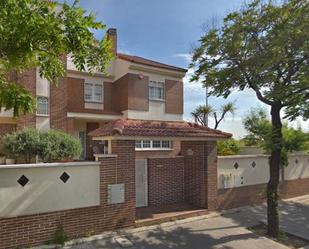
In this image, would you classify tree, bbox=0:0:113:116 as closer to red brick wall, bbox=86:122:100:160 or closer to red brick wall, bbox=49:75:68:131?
red brick wall, bbox=49:75:68:131

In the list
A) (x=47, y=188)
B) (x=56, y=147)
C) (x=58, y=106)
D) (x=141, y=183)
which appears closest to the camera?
(x=47, y=188)

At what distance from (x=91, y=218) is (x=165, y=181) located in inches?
153

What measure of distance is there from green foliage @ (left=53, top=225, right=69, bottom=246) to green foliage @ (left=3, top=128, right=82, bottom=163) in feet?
20.0

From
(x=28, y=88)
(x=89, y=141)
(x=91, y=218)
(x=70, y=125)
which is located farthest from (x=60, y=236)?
(x=89, y=141)

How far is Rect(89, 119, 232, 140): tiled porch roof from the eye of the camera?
9.14 meters

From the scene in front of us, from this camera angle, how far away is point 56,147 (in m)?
13.6

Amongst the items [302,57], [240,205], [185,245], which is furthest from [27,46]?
[240,205]

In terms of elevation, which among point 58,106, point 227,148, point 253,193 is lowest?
point 253,193

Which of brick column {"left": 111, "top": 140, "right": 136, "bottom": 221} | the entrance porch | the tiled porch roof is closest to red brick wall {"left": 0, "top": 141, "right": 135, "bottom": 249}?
brick column {"left": 111, "top": 140, "right": 136, "bottom": 221}

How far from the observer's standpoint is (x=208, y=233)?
897cm

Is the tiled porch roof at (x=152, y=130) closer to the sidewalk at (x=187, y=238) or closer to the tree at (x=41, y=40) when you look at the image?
the sidewalk at (x=187, y=238)

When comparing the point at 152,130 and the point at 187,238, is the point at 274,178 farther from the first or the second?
the point at 152,130

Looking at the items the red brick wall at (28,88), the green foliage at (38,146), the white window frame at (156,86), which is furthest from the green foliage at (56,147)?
the white window frame at (156,86)

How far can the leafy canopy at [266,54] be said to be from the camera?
27.5 ft
